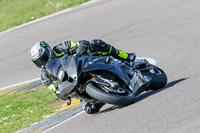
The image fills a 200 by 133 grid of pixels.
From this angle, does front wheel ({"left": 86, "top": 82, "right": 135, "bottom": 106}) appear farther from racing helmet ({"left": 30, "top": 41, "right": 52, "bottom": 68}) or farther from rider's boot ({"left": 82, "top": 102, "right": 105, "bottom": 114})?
racing helmet ({"left": 30, "top": 41, "right": 52, "bottom": 68})

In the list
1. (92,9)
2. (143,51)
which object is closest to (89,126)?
(143,51)

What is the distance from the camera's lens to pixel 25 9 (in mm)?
18891

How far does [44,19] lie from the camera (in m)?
16.6

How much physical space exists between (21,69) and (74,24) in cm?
314

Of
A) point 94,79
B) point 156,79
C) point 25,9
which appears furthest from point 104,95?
point 25,9

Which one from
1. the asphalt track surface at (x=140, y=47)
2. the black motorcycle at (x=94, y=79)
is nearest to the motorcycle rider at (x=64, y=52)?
the black motorcycle at (x=94, y=79)

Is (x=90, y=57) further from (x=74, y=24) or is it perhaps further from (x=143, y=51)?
(x=74, y=24)

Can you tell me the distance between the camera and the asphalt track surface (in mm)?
6305

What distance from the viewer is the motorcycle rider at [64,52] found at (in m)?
7.48

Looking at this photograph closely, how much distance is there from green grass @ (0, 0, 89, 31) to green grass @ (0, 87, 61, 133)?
654cm

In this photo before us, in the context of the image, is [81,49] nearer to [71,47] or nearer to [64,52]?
[71,47]

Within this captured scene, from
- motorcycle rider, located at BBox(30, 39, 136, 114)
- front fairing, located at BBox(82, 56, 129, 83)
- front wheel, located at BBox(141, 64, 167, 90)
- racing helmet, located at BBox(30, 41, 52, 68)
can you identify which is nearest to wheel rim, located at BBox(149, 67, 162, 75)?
front wheel, located at BBox(141, 64, 167, 90)

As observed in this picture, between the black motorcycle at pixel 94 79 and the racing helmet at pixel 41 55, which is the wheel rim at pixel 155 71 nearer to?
the black motorcycle at pixel 94 79

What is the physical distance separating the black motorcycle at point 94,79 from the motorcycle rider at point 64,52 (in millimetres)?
250
